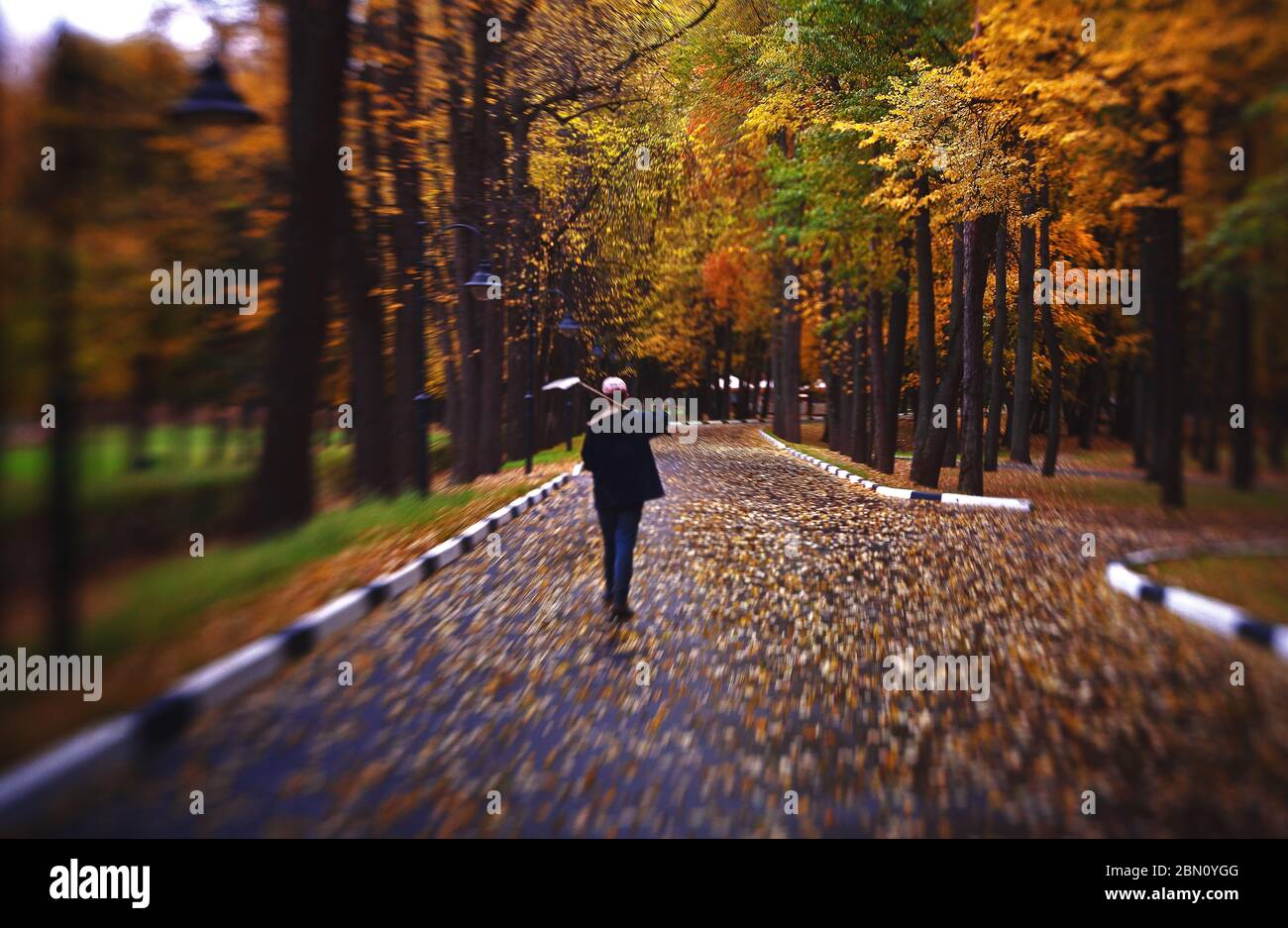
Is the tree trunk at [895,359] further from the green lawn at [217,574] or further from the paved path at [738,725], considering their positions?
the paved path at [738,725]

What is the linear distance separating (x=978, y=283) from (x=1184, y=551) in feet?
37.6

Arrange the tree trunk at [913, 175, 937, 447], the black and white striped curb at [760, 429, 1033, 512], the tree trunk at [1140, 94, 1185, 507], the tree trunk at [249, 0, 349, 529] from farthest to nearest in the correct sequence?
the tree trunk at [913, 175, 937, 447] → the black and white striped curb at [760, 429, 1033, 512] → the tree trunk at [249, 0, 349, 529] → the tree trunk at [1140, 94, 1185, 507]

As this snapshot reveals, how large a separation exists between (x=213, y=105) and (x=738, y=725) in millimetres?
6334

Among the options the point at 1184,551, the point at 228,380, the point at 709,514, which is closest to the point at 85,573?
the point at 228,380

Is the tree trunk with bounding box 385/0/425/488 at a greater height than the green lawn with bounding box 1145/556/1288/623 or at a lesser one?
greater

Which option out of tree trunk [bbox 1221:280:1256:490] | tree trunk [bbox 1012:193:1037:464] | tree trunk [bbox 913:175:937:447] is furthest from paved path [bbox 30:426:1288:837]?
tree trunk [bbox 1012:193:1037:464]

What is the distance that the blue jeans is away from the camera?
809cm

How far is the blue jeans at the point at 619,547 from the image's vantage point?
8086mm

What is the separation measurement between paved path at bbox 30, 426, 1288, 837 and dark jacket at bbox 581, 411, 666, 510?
1.00 meters

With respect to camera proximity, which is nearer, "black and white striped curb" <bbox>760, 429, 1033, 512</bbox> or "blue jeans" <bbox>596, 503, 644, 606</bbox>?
"blue jeans" <bbox>596, 503, 644, 606</bbox>

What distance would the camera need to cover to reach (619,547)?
26.8 feet

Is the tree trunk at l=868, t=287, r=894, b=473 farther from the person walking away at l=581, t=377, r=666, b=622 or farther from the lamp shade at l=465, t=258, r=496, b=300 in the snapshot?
the person walking away at l=581, t=377, r=666, b=622

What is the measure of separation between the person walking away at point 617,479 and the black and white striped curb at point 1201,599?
4127 mm
